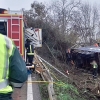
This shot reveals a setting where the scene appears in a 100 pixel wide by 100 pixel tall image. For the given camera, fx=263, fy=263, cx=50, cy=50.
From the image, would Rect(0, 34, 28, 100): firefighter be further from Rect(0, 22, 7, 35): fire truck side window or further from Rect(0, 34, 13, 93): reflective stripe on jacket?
Rect(0, 22, 7, 35): fire truck side window

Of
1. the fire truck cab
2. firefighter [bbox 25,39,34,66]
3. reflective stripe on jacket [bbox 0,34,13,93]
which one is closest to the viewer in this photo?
reflective stripe on jacket [bbox 0,34,13,93]

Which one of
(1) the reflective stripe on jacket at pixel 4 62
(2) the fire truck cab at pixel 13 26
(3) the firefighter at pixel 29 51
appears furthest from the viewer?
(3) the firefighter at pixel 29 51

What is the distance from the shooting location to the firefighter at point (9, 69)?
2.46 m

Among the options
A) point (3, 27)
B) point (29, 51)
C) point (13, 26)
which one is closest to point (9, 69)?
point (13, 26)

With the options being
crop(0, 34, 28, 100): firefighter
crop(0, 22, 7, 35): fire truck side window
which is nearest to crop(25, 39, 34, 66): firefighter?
→ crop(0, 22, 7, 35): fire truck side window

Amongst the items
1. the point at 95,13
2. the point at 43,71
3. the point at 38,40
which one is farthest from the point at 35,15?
the point at 95,13

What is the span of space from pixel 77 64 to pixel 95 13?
3872cm

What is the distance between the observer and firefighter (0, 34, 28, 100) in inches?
97.0

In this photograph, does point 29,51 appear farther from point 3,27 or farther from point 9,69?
point 9,69

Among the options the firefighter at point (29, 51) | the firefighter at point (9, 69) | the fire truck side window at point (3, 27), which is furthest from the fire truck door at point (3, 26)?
the firefighter at point (9, 69)

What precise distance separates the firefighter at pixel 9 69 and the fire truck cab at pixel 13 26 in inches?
211

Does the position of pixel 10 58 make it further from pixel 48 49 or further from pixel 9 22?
pixel 48 49

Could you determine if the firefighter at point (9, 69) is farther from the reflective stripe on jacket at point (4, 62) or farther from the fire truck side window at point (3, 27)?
the fire truck side window at point (3, 27)

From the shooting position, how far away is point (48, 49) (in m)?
19.9
